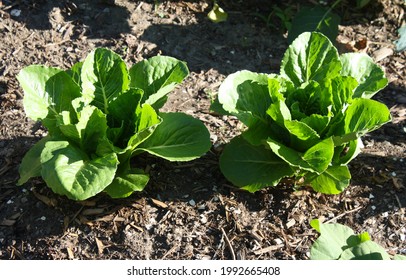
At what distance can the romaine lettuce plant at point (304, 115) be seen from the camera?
3572 mm

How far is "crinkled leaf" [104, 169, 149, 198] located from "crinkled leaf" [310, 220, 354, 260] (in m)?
1.08

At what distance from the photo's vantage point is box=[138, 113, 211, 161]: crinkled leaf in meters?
3.71

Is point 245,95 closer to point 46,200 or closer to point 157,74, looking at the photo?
point 157,74

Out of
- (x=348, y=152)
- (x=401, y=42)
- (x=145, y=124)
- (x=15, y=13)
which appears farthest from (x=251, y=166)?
(x=15, y=13)

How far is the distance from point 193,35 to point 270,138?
157cm

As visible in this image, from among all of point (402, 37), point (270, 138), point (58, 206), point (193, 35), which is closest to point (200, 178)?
point (270, 138)

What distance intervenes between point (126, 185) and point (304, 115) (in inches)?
42.2

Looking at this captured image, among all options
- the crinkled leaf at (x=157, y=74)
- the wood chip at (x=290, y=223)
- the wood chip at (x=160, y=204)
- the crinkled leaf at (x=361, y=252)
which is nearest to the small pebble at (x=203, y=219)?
the wood chip at (x=160, y=204)

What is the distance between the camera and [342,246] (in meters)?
3.01

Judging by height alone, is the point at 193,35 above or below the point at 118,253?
above

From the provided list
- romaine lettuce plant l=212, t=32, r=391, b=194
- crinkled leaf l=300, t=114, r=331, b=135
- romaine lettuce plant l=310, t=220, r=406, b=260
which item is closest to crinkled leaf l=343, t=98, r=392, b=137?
romaine lettuce plant l=212, t=32, r=391, b=194

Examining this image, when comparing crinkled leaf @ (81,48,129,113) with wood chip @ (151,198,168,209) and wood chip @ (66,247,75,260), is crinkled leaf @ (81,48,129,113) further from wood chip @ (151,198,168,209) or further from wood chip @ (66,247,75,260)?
wood chip @ (66,247,75,260)
